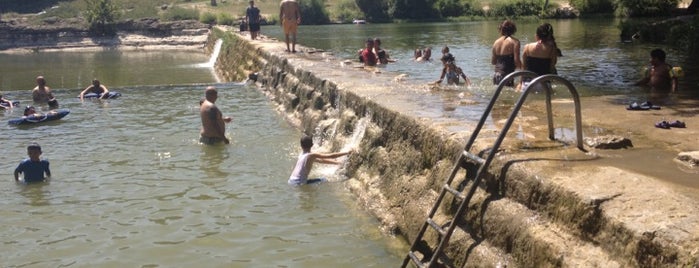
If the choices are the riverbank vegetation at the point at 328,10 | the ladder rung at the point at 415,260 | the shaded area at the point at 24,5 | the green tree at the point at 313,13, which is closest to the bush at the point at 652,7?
the riverbank vegetation at the point at 328,10

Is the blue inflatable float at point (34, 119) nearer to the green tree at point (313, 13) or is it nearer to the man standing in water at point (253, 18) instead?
the man standing in water at point (253, 18)

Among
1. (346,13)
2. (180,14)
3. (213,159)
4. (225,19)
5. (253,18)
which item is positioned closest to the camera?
(213,159)

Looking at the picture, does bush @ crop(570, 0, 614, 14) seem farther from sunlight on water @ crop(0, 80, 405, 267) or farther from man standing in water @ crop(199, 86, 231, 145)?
man standing in water @ crop(199, 86, 231, 145)

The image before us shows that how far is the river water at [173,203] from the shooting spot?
25.2 ft

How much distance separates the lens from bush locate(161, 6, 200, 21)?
6160 centimetres

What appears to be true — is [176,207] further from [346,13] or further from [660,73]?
[346,13]

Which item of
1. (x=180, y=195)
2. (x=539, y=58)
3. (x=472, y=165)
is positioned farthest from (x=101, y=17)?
(x=472, y=165)

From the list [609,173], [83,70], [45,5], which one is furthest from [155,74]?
[45,5]

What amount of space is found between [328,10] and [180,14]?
17.3 m

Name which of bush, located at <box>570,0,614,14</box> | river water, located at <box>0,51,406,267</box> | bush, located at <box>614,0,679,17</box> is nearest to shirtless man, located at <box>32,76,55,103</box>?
river water, located at <box>0,51,406,267</box>

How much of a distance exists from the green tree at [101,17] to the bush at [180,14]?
6.16 metres

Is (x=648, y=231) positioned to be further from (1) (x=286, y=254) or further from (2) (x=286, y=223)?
(2) (x=286, y=223)

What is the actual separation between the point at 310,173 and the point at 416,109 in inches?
89.8

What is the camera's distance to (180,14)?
62.5 m
